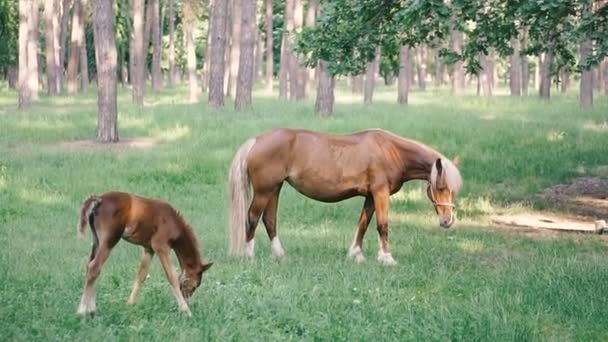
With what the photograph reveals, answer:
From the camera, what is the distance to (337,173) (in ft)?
39.1

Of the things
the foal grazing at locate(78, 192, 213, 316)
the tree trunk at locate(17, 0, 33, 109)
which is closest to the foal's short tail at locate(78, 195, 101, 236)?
the foal grazing at locate(78, 192, 213, 316)

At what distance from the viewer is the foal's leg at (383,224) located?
11516 millimetres

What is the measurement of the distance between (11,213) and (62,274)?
5.45 meters

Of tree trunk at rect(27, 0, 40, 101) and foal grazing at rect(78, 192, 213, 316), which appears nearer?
foal grazing at rect(78, 192, 213, 316)

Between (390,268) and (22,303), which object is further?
(390,268)

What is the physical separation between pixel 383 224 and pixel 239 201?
1.81 m

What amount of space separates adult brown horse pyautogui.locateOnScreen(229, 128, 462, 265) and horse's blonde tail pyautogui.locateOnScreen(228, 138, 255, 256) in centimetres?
1

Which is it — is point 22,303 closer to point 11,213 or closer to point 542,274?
point 542,274

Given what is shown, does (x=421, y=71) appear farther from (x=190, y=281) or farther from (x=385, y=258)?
(x=190, y=281)

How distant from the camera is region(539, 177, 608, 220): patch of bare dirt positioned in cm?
1708

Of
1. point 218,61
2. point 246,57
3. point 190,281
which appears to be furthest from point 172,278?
point 218,61

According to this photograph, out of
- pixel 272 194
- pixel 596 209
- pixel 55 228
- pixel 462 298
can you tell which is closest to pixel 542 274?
pixel 462 298

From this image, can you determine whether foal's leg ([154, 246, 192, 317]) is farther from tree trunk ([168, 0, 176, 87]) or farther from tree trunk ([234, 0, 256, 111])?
tree trunk ([168, 0, 176, 87])

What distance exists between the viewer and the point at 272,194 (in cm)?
1177
